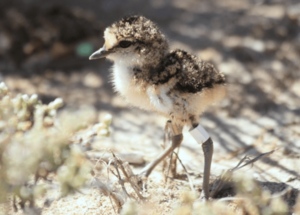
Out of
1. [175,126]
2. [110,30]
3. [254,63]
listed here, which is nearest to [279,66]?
[254,63]

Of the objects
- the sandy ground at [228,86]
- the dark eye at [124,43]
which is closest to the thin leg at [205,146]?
the sandy ground at [228,86]

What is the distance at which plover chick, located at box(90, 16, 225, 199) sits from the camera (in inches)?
76.5

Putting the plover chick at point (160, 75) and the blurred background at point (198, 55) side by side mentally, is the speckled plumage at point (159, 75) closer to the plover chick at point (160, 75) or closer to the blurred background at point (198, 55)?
the plover chick at point (160, 75)

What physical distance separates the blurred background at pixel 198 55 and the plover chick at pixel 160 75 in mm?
885

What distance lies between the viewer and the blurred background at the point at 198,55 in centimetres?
322

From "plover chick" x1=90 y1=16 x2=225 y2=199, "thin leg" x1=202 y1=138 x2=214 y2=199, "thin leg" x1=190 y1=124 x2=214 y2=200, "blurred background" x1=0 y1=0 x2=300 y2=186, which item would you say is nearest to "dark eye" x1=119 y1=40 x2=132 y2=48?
"plover chick" x1=90 y1=16 x2=225 y2=199

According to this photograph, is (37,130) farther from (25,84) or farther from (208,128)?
→ (25,84)

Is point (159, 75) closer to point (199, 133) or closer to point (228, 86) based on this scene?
point (199, 133)

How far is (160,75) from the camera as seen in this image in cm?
197

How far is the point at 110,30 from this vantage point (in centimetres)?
209

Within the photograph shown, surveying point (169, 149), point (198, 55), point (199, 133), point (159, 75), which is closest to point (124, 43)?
point (159, 75)

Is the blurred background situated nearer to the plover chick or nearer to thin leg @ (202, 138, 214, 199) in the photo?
thin leg @ (202, 138, 214, 199)

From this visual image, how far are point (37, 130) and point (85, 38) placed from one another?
3.04m

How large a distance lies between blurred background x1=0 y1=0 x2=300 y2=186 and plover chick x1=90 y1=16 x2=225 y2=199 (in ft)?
2.90
